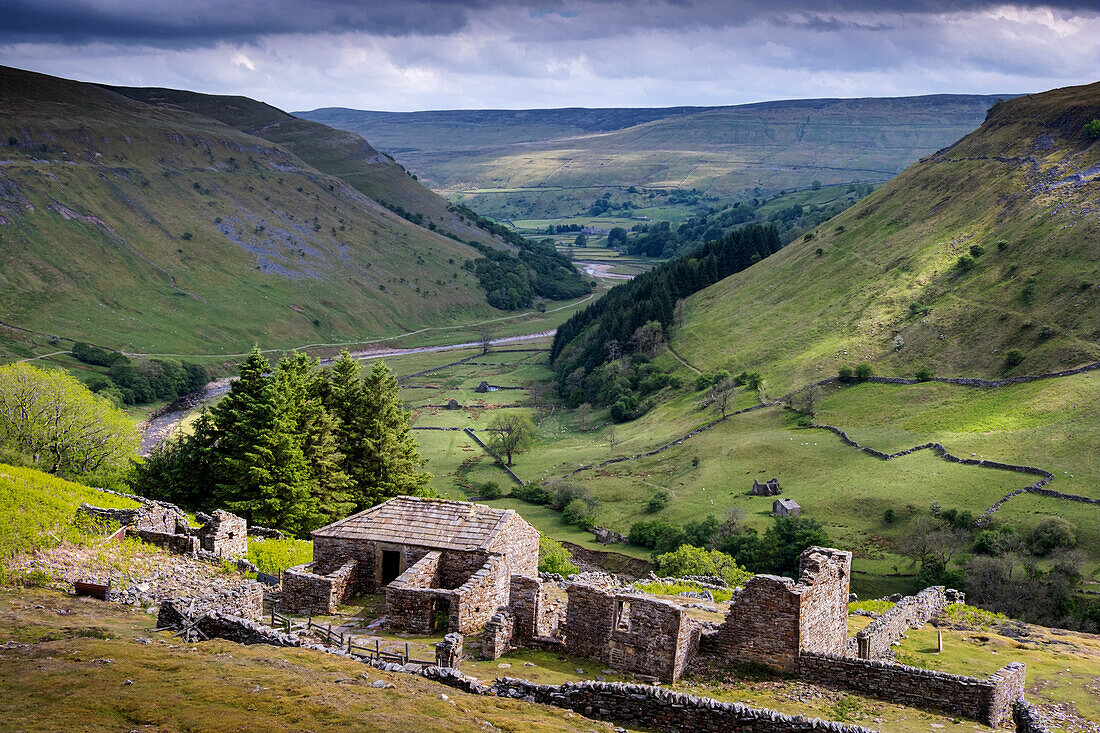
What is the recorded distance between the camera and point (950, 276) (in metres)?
128

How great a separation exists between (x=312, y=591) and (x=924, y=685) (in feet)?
57.0

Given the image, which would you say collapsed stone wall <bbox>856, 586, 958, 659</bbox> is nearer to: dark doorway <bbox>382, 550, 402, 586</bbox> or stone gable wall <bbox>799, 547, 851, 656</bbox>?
stone gable wall <bbox>799, 547, 851, 656</bbox>

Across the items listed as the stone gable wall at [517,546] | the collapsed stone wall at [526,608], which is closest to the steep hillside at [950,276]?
the stone gable wall at [517,546]

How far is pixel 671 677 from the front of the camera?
23.3 metres

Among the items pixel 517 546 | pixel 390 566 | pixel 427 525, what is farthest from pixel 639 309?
pixel 390 566

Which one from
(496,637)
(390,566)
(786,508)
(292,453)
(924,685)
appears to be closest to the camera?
(924,685)

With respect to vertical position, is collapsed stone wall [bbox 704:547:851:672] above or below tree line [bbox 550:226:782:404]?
below

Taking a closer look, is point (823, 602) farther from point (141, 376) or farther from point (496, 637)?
point (141, 376)

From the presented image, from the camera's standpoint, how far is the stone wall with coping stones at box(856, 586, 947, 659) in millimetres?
27178

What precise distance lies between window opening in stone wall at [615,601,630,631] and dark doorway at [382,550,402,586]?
8085mm

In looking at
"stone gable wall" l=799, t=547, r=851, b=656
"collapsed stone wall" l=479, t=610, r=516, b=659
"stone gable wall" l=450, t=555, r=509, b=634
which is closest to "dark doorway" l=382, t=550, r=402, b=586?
"stone gable wall" l=450, t=555, r=509, b=634

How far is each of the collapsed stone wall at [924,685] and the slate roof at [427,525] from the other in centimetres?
1033

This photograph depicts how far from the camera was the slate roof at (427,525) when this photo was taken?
92.5ft

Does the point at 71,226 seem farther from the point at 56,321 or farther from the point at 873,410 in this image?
the point at 873,410
